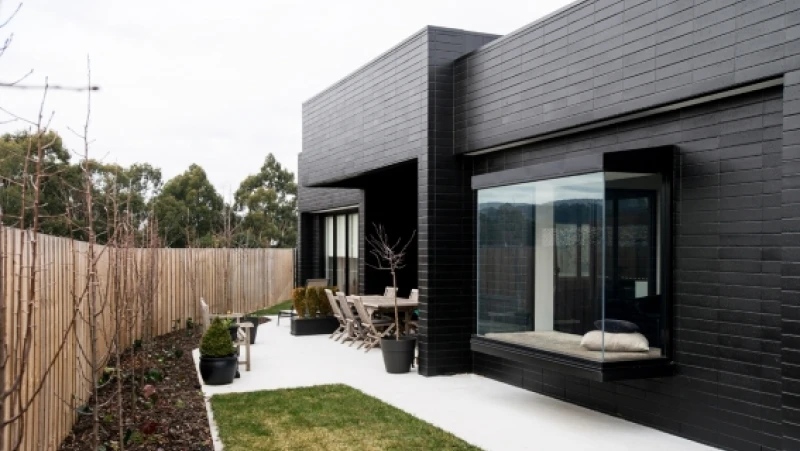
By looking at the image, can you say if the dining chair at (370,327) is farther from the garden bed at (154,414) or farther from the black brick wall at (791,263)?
the black brick wall at (791,263)

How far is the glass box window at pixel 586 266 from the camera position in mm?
6559

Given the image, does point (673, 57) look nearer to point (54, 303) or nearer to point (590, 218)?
point (590, 218)

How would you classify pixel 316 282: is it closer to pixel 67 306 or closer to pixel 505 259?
pixel 505 259

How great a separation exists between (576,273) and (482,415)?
70.1 inches

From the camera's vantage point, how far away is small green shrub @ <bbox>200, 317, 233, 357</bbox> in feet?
29.6

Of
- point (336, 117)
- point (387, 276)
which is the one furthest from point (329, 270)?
point (336, 117)

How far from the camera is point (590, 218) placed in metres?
6.72

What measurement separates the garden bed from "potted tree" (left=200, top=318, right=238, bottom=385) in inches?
8.8

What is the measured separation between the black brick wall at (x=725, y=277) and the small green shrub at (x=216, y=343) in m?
4.76

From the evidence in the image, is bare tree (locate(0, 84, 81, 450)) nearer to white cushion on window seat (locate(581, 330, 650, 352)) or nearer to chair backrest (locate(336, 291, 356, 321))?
white cushion on window seat (locate(581, 330, 650, 352))

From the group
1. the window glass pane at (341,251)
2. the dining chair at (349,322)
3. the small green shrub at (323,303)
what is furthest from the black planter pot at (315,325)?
the window glass pane at (341,251)

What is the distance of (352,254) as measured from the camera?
17.5 meters

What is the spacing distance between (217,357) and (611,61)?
571 centimetres

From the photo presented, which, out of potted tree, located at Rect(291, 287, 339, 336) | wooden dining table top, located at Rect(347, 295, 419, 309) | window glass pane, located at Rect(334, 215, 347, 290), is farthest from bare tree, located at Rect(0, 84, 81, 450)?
window glass pane, located at Rect(334, 215, 347, 290)
